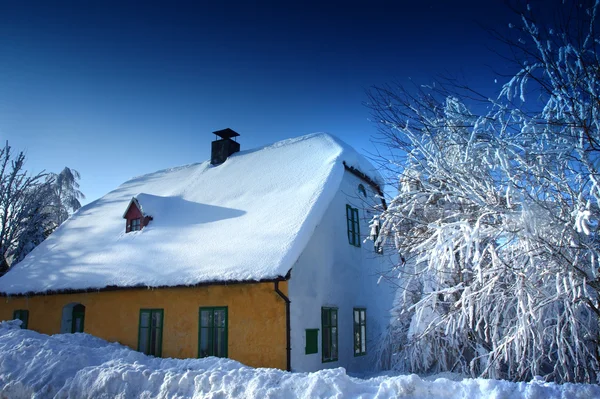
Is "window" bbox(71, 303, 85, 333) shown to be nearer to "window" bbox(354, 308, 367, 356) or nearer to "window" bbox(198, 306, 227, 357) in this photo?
"window" bbox(198, 306, 227, 357)

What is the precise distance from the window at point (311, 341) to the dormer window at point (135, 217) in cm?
719

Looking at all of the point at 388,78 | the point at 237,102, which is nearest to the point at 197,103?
the point at 237,102

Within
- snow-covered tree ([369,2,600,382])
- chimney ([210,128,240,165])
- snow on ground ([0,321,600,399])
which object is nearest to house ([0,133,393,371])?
chimney ([210,128,240,165])

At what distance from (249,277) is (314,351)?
8.43ft

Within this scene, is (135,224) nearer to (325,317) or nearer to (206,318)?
(206,318)

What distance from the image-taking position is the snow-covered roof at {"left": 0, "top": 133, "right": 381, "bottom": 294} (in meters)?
11.4

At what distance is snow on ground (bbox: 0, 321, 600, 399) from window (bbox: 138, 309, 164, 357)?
2528 mm

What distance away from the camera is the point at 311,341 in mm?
11195

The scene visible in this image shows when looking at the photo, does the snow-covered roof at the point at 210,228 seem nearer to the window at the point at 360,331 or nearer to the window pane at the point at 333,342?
the window pane at the point at 333,342

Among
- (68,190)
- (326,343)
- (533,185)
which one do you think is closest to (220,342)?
(326,343)

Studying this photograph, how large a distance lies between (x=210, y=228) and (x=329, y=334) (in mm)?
4578

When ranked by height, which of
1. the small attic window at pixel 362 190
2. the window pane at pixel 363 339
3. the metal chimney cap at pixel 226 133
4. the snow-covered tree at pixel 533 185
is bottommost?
the window pane at pixel 363 339

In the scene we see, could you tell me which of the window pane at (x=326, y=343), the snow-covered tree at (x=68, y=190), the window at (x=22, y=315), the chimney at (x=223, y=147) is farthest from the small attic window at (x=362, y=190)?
the snow-covered tree at (x=68, y=190)

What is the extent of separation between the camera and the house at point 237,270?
10.8 meters
